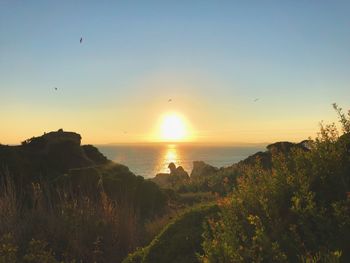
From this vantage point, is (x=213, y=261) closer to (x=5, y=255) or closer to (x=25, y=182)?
(x=5, y=255)

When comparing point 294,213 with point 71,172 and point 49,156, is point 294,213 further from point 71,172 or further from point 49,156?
point 49,156

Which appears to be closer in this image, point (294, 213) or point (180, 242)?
point (294, 213)

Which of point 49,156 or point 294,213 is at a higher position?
point 49,156

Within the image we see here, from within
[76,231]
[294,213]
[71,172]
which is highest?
[294,213]

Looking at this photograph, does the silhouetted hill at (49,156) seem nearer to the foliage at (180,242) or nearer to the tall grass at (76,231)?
the tall grass at (76,231)

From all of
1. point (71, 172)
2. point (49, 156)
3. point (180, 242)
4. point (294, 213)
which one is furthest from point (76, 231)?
point (49, 156)

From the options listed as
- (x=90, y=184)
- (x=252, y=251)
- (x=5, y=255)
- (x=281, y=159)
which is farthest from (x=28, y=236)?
(x=252, y=251)

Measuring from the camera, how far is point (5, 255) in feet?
25.1

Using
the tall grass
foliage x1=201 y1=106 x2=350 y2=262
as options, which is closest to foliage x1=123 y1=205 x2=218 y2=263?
foliage x1=201 y1=106 x2=350 y2=262

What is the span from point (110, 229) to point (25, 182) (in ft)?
20.7

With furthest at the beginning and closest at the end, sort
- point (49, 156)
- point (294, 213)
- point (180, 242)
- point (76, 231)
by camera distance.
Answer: point (49, 156) < point (76, 231) < point (180, 242) < point (294, 213)

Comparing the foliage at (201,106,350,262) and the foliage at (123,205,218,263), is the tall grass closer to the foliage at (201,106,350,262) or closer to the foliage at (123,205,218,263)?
the foliage at (123,205,218,263)

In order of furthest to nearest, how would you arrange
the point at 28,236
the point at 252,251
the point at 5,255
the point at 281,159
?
the point at 28,236
the point at 5,255
the point at 281,159
the point at 252,251

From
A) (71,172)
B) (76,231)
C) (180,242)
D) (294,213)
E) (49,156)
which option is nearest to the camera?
(294,213)
